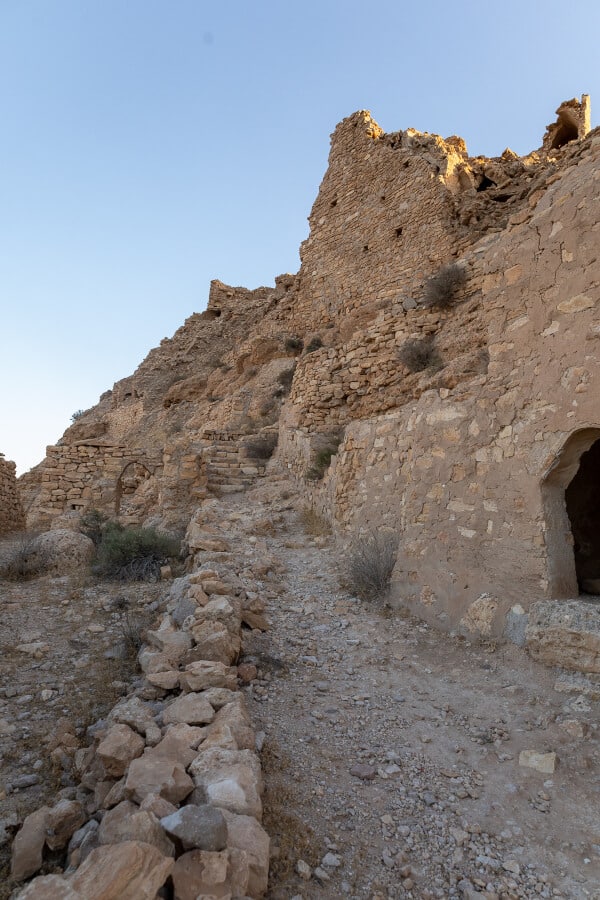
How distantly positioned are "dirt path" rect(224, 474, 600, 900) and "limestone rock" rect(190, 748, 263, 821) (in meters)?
0.20

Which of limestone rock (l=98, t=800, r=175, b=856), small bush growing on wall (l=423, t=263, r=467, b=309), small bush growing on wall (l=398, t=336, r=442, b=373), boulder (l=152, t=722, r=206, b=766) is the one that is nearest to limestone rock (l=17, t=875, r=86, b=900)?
limestone rock (l=98, t=800, r=175, b=856)

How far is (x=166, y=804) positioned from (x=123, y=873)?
389 millimetres

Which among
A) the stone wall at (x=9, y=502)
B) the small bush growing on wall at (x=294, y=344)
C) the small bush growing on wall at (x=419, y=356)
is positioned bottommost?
the stone wall at (x=9, y=502)

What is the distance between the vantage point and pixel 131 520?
10836 mm

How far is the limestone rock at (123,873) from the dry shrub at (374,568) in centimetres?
353

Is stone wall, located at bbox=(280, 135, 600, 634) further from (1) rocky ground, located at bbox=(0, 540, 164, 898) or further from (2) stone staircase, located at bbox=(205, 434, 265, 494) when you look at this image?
(2) stone staircase, located at bbox=(205, 434, 265, 494)

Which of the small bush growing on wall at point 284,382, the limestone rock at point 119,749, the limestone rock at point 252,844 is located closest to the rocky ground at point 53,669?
the limestone rock at point 119,749

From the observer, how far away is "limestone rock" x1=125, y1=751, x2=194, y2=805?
2.07 meters

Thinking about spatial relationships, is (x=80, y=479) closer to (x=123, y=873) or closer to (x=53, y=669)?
(x=53, y=669)

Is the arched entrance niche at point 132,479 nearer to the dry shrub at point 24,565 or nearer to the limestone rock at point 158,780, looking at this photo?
the dry shrub at point 24,565

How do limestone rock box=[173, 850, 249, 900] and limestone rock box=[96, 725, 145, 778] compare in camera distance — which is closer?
limestone rock box=[173, 850, 249, 900]

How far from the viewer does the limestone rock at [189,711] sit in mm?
2697

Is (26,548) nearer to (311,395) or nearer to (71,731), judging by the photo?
(71,731)

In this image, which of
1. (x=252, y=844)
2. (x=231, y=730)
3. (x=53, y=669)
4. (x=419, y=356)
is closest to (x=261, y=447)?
(x=419, y=356)
